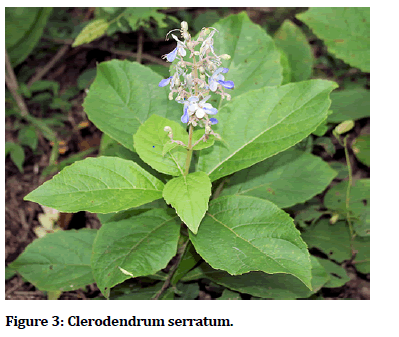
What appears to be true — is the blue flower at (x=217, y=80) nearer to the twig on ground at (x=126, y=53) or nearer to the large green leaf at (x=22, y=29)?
the twig on ground at (x=126, y=53)

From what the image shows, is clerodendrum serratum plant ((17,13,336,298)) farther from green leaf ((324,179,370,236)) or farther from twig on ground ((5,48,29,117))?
twig on ground ((5,48,29,117))

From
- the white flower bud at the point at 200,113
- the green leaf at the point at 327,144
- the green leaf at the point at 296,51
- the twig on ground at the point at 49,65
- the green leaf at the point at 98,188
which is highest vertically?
the twig on ground at the point at 49,65

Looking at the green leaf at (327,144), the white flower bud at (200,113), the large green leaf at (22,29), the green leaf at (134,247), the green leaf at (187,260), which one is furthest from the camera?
the large green leaf at (22,29)

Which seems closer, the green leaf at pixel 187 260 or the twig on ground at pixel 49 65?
the green leaf at pixel 187 260

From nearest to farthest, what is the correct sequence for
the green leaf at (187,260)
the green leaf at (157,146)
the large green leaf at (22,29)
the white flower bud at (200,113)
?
1. the white flower bud at (200,113)
2. the green leaf at (157,146)
3. the green leaf at (187,260)
4. the large green leaf at (22,29)

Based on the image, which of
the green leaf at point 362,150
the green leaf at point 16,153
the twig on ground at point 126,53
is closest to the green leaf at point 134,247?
the green leaf at point 16,153

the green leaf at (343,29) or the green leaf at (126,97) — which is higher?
the green leaf at (343,29)
